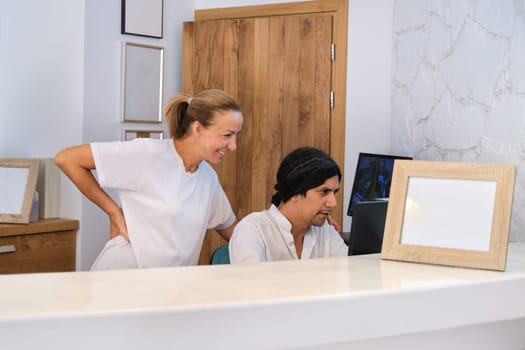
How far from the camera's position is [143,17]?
15.0 ft

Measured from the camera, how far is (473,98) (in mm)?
3428

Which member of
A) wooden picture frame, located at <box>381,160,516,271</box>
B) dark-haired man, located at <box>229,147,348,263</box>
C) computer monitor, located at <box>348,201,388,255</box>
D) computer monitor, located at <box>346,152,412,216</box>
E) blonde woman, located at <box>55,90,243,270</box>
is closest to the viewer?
wooden picture frame, located at <box>381,160,516,271</box>

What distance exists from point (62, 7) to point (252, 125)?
129 centimetres

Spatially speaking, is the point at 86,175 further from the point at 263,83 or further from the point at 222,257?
the point at 263,83

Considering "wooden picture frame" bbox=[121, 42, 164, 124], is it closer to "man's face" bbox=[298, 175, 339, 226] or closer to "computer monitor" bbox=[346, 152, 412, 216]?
"computer monitor" bbox=[346, 152, 412, 216]

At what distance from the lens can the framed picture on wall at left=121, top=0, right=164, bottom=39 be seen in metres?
4.47

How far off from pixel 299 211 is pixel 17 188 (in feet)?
6.59

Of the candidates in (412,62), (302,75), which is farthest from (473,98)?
(302,75)

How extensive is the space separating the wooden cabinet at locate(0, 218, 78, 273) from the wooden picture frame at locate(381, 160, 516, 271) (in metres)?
2.56

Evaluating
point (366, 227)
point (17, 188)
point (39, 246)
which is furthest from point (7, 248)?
point (366, 227)

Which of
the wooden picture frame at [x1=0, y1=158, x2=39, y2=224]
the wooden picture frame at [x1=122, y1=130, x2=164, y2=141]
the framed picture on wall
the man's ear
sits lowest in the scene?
the wooden picture frame at [x1=0, y1=158, x2=39, y2=224]

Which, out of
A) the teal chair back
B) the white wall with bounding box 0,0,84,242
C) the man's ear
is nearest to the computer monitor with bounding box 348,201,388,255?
the man's ear

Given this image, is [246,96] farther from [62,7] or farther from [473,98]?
[473,98]

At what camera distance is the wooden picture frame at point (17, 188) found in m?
4.02
